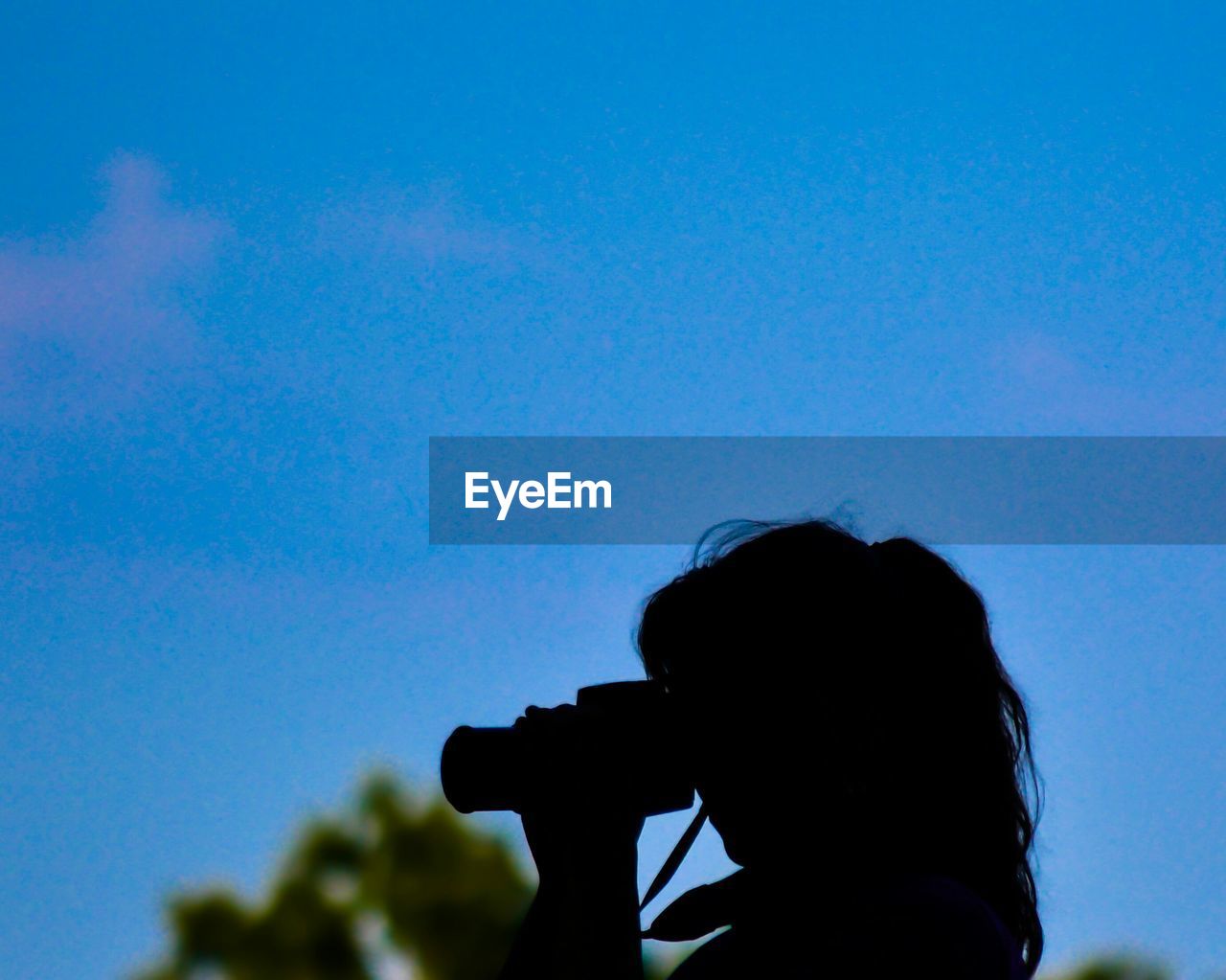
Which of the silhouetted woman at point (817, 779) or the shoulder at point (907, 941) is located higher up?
the silhouetted woman at point (817, 779)

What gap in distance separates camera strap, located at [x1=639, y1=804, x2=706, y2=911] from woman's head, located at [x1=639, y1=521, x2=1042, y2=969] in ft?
0.28

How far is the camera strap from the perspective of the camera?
138 centimetres

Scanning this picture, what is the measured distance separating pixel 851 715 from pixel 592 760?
0.30 m

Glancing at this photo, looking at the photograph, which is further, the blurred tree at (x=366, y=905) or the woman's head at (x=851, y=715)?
the blurred tree at (x=366, y=905)

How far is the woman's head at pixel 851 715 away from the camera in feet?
4.02

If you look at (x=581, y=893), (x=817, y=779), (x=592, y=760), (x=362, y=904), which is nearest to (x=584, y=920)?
(x=581, y=893)

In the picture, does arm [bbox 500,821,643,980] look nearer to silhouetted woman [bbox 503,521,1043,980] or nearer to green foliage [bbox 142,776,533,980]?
silhouetted woman [bbox 503,521,1043,980]

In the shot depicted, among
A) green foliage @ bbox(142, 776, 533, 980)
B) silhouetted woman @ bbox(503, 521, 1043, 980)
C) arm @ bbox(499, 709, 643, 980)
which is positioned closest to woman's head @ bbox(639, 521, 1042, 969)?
silhouetted woman @ bbox(503, 521, 1043, 980)

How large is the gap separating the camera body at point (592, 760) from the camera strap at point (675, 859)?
5 cm

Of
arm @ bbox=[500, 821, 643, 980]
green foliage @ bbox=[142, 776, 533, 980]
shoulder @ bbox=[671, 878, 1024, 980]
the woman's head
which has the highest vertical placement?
green foliage @ bbox=[142, 776, 533, 980]

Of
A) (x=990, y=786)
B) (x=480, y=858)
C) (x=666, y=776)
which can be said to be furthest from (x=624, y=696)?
(x=480, y=858)

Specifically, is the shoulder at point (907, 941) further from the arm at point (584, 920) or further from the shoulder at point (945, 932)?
the arm at point (584, 920)

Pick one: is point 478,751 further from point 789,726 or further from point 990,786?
point 990,786

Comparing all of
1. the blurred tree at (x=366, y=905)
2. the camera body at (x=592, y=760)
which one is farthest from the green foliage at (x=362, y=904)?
the camera body at (x=592, y=760)
